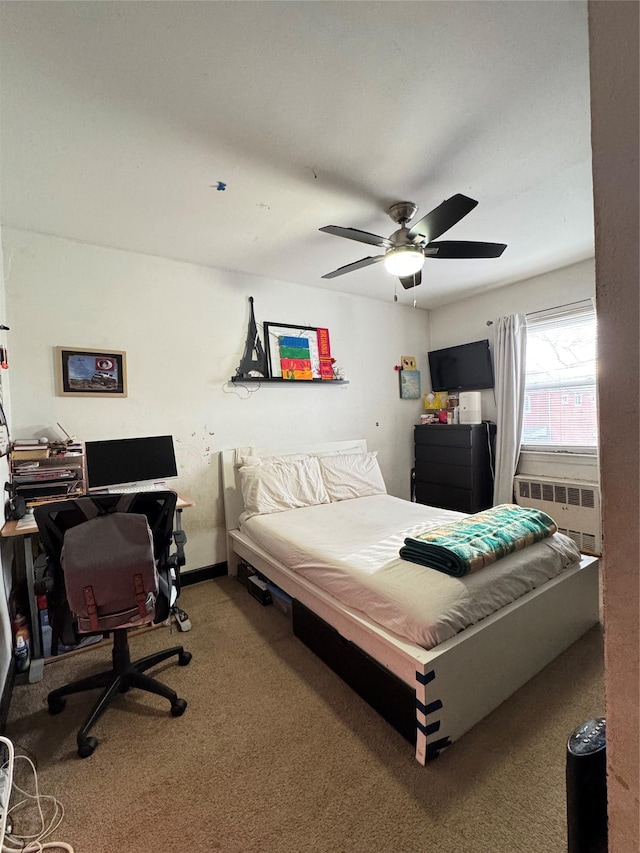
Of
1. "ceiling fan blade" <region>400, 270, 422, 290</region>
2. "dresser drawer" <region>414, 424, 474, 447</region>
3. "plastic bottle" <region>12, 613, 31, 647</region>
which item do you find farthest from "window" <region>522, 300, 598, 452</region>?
"plastic bottle" <region>12, 613, 31, 647</region>

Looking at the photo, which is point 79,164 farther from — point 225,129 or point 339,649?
point 339,649

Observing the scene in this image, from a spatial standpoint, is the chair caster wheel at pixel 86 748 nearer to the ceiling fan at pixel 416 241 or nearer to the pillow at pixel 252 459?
the pillow at pixel 252 459

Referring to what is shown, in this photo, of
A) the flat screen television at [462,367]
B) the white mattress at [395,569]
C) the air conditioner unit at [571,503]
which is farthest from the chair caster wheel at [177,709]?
the flat screen television at [462,367]

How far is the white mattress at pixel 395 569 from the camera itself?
1503 millimetres

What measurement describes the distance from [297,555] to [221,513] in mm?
1225

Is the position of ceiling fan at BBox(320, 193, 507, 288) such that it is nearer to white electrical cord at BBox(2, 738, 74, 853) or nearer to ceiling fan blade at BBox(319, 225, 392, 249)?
ceiling fan blade at BBox(319, 225, 392, 249)

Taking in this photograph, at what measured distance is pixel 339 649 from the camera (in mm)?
1826

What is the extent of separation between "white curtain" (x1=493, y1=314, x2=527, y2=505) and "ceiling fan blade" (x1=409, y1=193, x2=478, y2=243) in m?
2.02

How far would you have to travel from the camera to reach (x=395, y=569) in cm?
175

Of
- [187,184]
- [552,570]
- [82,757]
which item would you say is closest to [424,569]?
[552,570]

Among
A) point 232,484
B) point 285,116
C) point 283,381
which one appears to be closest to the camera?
point 285,116

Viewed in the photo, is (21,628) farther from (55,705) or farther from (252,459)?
(252,459)

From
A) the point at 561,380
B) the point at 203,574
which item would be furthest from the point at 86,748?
the point at 561,380

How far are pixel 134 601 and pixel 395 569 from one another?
1.15m
